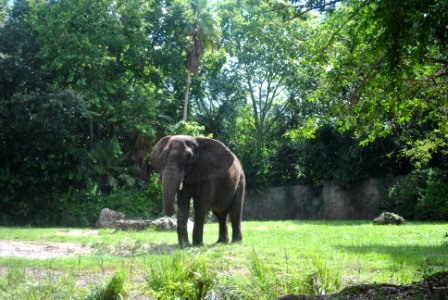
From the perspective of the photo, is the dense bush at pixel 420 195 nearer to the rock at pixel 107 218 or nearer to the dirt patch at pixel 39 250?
the rock at pixel 107 218

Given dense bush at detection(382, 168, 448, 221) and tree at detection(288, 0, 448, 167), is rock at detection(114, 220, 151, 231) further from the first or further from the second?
dense bush at detection(382, 168, 448, 221)

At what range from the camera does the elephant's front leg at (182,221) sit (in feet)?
46.6

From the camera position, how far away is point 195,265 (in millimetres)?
7957

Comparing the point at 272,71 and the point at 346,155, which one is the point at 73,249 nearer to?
the point at 346,155

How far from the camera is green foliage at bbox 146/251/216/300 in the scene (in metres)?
7.26

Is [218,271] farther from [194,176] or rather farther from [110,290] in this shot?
[194,176]

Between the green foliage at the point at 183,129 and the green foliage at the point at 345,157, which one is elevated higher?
the green foliage at the point at 183,129

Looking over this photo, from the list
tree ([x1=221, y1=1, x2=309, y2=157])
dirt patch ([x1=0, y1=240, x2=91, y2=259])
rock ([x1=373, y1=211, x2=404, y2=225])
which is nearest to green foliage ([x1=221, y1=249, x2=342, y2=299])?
dirt patch ([x1=0, y1=240, x2=91, y2=259])

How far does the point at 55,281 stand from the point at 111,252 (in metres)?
4.94

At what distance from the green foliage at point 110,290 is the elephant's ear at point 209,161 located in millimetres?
7107

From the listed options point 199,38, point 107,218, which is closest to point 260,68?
point 199,38

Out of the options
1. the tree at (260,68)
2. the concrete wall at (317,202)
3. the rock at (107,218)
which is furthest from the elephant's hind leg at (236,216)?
the tree at (260,68)

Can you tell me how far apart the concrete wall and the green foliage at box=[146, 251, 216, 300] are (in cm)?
2749

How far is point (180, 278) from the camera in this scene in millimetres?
7656
